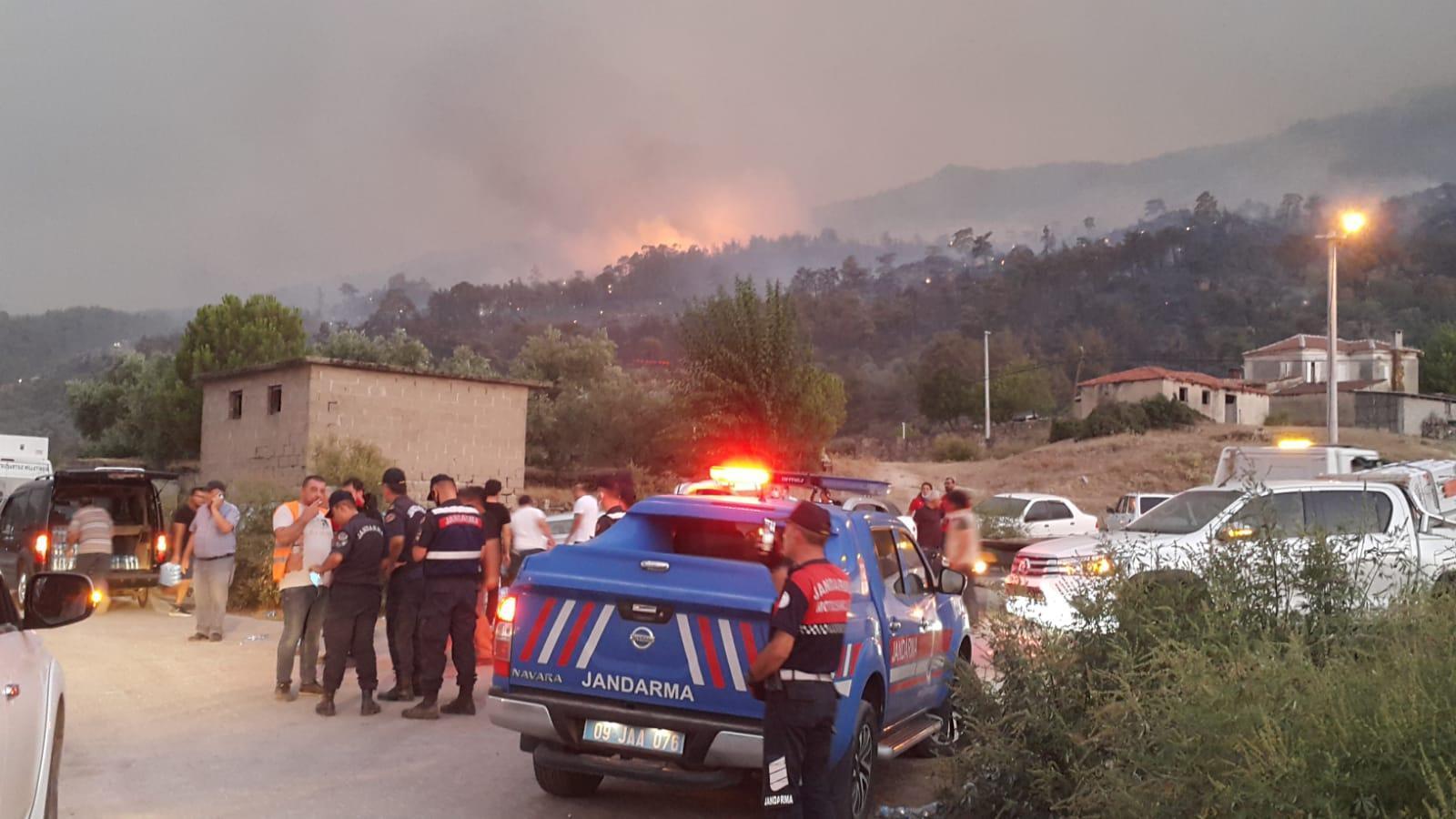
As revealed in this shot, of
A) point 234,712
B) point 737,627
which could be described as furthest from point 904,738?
point 234,712

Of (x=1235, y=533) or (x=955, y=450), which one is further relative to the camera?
(x=955, y=450)

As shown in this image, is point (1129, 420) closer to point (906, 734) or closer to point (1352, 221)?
point (1352, 221)

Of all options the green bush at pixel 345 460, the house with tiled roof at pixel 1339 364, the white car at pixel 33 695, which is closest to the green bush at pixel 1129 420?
the house with tiled roof at pixel 1339 364

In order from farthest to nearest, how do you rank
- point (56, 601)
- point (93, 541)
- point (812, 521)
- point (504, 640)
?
point (93, 541), point (504, 640), point (812, 521), point (56, 601)

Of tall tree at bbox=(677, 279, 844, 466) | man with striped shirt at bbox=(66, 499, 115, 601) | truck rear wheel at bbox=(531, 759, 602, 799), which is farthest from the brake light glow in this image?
tall tree at bbox=(677, 279, 844, 466)

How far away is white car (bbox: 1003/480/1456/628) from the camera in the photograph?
22.2 ft

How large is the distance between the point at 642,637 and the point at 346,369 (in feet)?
82.2

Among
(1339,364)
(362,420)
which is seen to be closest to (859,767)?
(362,420)

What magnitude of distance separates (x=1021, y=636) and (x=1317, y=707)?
2684 millimetres

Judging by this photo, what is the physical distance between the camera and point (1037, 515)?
29.7 meters

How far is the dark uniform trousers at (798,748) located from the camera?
5.38 metres

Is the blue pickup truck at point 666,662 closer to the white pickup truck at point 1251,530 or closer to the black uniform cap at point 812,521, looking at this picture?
the black uniform cap at point 812,521

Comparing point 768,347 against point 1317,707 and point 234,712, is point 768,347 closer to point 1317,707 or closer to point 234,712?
point 234,712

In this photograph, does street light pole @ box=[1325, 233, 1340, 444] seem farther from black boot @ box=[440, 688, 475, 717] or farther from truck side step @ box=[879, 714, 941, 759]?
black boot @ box=[440, 688, 475, 717]
